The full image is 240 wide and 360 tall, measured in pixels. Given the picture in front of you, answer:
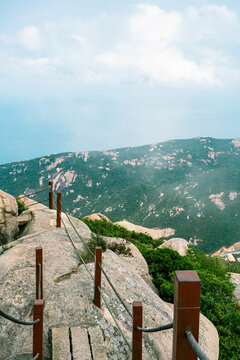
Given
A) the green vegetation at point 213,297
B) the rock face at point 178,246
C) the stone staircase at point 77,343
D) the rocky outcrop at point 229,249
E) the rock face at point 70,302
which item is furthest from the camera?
the rocky outcrop at point 229,249

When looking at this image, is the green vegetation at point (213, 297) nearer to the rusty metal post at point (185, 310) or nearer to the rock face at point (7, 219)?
the rock face at point (7, 219)

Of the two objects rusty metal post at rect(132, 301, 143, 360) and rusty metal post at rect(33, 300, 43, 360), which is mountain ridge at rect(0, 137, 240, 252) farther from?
rusty metal post at rect(33, 300, 43, 360)

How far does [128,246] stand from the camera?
40.6 feet

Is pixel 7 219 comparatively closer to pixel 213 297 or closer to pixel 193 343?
pixel 213 297

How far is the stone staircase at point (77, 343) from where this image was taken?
4616 millimetres

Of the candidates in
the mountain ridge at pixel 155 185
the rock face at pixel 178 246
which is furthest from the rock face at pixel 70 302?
the mountain ridge at pixel 155 185

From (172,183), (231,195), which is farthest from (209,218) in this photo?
(172,183)

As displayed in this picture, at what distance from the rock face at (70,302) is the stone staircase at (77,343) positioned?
12 centimetres

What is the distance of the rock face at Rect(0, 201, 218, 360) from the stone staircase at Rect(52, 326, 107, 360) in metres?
0.12

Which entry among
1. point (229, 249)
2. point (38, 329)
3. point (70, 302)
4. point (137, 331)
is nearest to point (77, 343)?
point (70, 302)

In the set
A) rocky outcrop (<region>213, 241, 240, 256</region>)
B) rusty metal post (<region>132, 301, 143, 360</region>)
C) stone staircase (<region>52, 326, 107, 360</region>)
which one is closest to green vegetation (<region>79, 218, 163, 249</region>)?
stone staircase (<region>52, 326, 107, 360</region>)

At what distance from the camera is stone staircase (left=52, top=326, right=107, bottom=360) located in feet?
15.1

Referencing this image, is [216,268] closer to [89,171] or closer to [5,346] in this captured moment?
[5,346]

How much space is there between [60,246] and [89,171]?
504 ft
